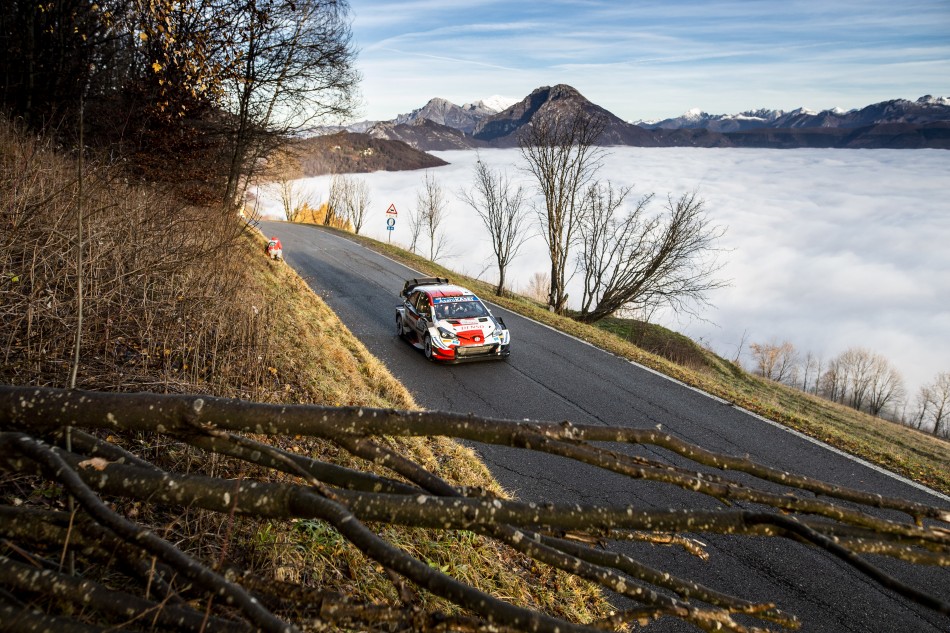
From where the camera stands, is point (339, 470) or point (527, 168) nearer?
point (339, 470)

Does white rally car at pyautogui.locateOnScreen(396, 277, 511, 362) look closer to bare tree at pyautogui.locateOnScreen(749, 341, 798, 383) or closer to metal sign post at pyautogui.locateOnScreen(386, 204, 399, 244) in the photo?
metal sign post at pyautogui.locateOnScreen(386, 204, 399, 244)

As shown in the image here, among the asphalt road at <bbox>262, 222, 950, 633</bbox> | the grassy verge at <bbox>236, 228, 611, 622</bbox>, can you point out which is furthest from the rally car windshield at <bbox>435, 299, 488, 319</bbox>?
the grassy verge at <bbox>236, 228, 611, 622</bbox>

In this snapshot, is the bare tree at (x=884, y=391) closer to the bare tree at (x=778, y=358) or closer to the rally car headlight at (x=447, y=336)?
the bare tree at (x=778, y=358)

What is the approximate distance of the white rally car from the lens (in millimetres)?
12641

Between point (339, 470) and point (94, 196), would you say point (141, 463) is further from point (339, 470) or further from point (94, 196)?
point (94, 196)

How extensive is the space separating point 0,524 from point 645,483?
25.0ft

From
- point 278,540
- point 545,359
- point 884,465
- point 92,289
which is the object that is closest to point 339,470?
point 278,540

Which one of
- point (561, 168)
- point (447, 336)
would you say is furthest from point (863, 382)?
point (447, 336)

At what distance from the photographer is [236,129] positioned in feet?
51.0

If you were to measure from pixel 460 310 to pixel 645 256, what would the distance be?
53.2ft

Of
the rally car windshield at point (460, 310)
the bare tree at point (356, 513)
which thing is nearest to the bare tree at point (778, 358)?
the rally car windshield at point (460, 310)

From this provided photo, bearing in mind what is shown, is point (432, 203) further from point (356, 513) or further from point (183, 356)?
point (356, 513)

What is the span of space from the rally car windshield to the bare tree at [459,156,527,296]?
17.3m

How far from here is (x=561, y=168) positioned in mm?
25531
